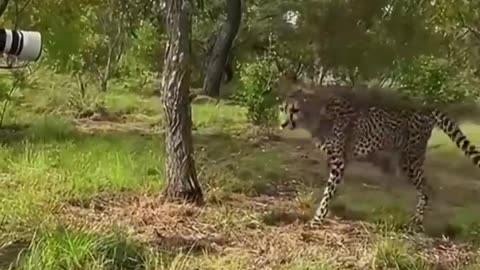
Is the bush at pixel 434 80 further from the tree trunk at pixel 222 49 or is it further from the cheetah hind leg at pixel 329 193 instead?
the cheetah hind leg at pixel 329 193

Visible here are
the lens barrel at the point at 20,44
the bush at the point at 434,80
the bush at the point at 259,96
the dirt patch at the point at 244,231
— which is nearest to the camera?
the lens barrel at the point at 20,44

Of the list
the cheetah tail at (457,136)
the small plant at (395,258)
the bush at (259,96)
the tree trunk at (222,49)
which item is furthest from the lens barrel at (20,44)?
the tree trunk at (222,49)

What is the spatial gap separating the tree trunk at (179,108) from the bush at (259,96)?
5.91 meters

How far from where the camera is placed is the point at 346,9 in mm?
16938

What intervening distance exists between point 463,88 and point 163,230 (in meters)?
12.2

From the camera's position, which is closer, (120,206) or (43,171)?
(120,206)

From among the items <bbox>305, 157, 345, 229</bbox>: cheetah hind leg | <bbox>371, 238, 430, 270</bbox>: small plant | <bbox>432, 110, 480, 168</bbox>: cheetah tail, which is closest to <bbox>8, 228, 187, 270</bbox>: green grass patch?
<bbox>371, 238, 430, 270</bbox>: small plant

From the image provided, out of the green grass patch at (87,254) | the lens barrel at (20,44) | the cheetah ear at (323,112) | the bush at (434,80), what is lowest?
the green grass patch at (87,254)

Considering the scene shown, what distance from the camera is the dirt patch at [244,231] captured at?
19.6ft

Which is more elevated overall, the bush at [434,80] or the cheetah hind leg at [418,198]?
the bush at [434,80]

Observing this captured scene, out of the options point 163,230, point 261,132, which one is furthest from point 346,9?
point 163,230

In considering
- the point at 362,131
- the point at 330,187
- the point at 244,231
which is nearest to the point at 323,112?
the point at 362,131

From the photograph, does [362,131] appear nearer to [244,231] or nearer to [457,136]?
[457,136]

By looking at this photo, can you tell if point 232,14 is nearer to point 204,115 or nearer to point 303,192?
point 204,115
